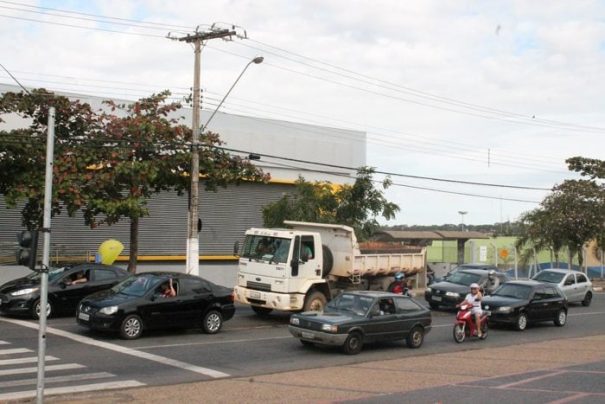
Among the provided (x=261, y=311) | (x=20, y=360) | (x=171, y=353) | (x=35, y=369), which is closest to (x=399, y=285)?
(x=261, y=311)

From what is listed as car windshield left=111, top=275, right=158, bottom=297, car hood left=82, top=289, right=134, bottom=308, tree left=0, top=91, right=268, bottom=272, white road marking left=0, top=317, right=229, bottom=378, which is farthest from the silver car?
white road marking left=0, top=317, right=229, bottom=378

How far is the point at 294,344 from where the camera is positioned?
17625mm

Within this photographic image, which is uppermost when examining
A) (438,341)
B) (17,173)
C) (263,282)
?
(17,173)

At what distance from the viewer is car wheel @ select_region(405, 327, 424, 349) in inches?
704

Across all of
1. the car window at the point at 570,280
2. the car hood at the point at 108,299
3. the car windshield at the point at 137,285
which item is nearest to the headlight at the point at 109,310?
the car hood at the point at 108,299

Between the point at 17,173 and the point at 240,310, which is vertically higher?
the point at 17,173

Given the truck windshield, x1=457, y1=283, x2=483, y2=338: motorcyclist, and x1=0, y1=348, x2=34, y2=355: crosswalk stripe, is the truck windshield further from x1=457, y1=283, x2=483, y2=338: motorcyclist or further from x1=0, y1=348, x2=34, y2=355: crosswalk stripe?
x1=0, y1=348, x2=34, y2=355: crosswalk stripe

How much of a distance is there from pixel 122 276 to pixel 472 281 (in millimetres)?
13023

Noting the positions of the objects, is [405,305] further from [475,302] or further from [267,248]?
[267,248]

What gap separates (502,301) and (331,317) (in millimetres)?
8196

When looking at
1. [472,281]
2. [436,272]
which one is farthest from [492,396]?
[436,272]

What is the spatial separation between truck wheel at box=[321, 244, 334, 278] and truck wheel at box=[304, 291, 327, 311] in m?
1.11

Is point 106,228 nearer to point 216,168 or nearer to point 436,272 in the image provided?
point 216,168

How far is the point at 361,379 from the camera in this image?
13.4m
